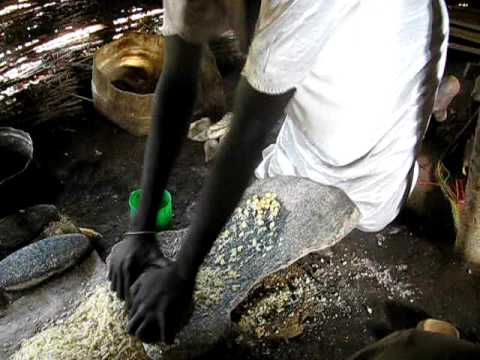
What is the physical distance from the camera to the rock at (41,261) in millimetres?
2670

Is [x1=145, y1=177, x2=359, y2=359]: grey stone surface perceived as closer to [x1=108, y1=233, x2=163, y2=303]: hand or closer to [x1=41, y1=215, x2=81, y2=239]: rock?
[x1=108, y1=233, x2=163, y2=303]: hand

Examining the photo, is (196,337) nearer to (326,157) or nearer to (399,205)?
(326,157)

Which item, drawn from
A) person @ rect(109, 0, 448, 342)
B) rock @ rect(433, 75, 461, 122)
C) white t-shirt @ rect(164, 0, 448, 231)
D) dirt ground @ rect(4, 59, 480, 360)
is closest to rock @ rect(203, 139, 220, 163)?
dirt ground @ rect(4, 59, 480, 360)

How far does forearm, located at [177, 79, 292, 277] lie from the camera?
1.79m

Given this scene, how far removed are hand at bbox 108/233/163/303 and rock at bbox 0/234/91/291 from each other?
537mm

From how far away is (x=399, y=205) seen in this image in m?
2.90

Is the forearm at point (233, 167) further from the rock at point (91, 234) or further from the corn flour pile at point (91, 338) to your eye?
the rock at point (91, 234)

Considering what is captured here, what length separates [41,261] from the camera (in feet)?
9.00

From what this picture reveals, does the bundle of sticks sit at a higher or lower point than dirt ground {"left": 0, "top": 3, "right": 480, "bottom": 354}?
higher

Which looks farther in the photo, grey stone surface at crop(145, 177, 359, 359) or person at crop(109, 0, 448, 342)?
grey stone surface at crop(145, 177, 359, 359)

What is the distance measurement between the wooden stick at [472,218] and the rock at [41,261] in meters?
1.95

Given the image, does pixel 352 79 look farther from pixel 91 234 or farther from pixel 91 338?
pixel 91 234

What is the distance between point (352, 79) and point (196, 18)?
63cm

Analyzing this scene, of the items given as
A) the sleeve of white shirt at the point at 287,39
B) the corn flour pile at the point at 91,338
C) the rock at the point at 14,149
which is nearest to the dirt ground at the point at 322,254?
the rock at the point at 14,149
